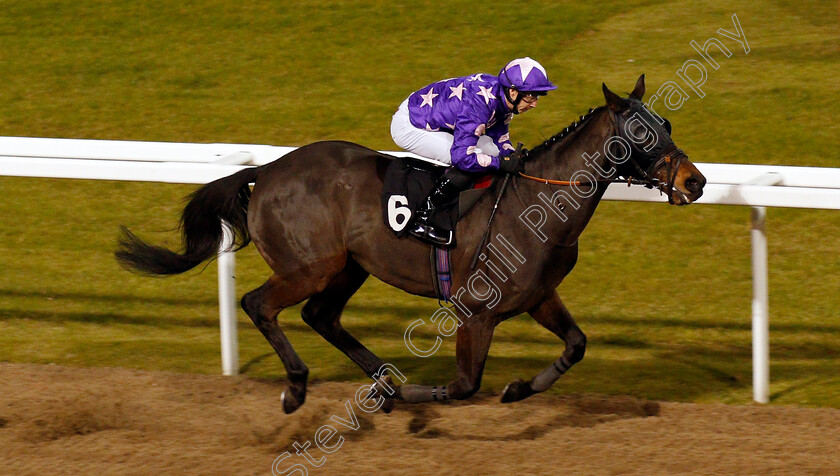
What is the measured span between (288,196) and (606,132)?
1.33m

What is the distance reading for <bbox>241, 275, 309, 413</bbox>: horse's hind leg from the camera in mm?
4305

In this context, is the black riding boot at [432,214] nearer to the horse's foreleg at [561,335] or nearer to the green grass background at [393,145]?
the horse's foreleg at [561,335]

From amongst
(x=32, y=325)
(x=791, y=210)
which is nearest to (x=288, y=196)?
(x=32, y=325)

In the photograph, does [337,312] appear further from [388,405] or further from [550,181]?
[550,181]

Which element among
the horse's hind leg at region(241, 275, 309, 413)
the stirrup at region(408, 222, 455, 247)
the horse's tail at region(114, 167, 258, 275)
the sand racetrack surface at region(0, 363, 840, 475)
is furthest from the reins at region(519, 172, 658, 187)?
the horse's tail at region(114, 167, 258, 275)

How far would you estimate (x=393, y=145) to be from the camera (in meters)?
7.82

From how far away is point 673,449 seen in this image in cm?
388

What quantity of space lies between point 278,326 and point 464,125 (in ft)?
3.88

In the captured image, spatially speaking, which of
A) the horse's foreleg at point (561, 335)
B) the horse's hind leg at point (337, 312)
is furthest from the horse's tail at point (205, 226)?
the horse's foreleg at point (561, 335)

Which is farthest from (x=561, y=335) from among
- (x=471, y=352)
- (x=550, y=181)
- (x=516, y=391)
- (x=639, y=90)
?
(x=639, y=90)

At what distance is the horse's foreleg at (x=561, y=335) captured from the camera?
4223mm

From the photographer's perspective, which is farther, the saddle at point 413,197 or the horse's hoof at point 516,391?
the horse's hoof at point 516,391

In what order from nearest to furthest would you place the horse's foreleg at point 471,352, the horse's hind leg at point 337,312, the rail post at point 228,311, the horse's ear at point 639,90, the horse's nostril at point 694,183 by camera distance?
the horse's nostril at point 694,183
the horse's ear at point 639,90
the horse's foreleg at point 471,352
the horse's hind leg at point 337,312
the rail post at point 228,311

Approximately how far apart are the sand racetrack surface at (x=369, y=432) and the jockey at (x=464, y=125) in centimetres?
82
